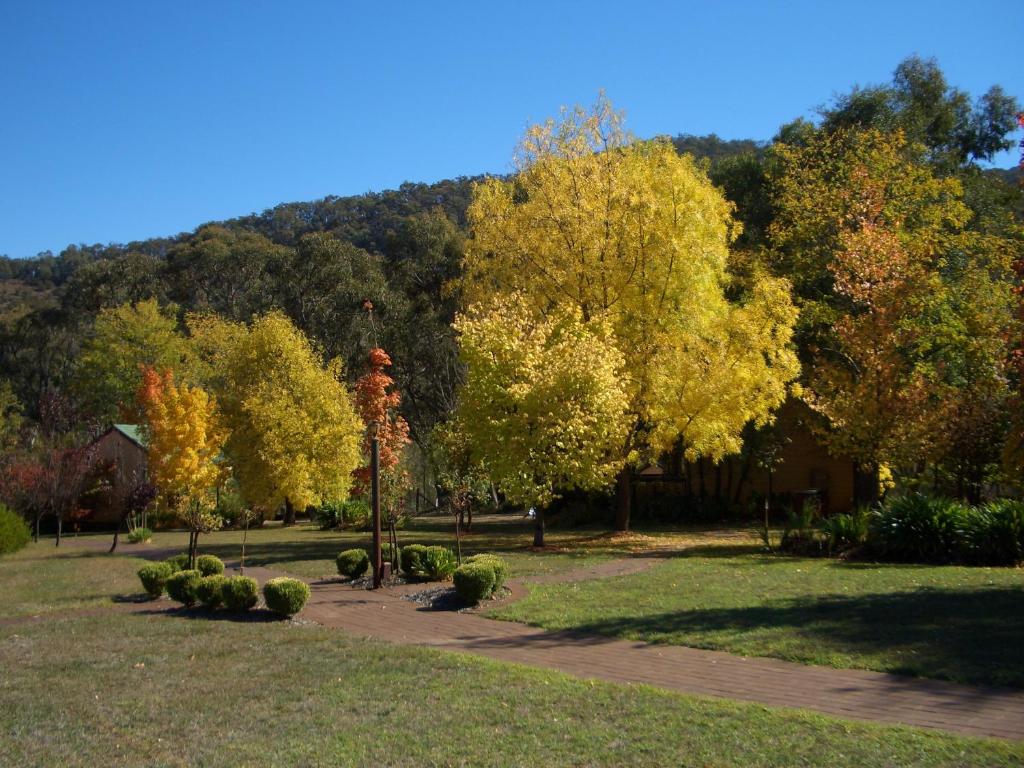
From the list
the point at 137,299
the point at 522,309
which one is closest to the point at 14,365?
the point at 137,299

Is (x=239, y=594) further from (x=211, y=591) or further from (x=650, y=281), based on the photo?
(x=650, y=281)

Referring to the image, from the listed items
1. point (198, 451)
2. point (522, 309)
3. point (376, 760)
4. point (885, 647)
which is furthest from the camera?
point (198, 451)

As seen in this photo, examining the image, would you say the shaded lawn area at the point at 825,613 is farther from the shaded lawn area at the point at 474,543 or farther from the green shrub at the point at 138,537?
the green shrub at the point at 138,537

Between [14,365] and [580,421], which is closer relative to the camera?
[580,421]

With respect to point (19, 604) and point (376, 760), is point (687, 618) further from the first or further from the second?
point (19, 604)

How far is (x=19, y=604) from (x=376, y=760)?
1198 cm

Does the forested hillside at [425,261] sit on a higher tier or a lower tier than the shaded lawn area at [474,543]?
higher

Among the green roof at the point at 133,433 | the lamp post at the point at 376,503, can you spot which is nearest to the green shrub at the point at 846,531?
the lamp post at the point at 376,503

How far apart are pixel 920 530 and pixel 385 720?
13.5 m

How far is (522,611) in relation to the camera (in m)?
12.9

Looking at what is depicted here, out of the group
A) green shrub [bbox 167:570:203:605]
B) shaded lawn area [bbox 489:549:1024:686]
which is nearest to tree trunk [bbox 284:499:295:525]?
green shrub [bbox 167:570:203:605]

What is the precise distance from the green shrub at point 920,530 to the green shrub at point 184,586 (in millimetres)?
13057

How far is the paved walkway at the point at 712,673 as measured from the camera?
23.4 feet

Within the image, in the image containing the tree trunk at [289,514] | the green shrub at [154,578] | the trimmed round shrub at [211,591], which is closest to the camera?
the trimmed round shrub at [211,591]
